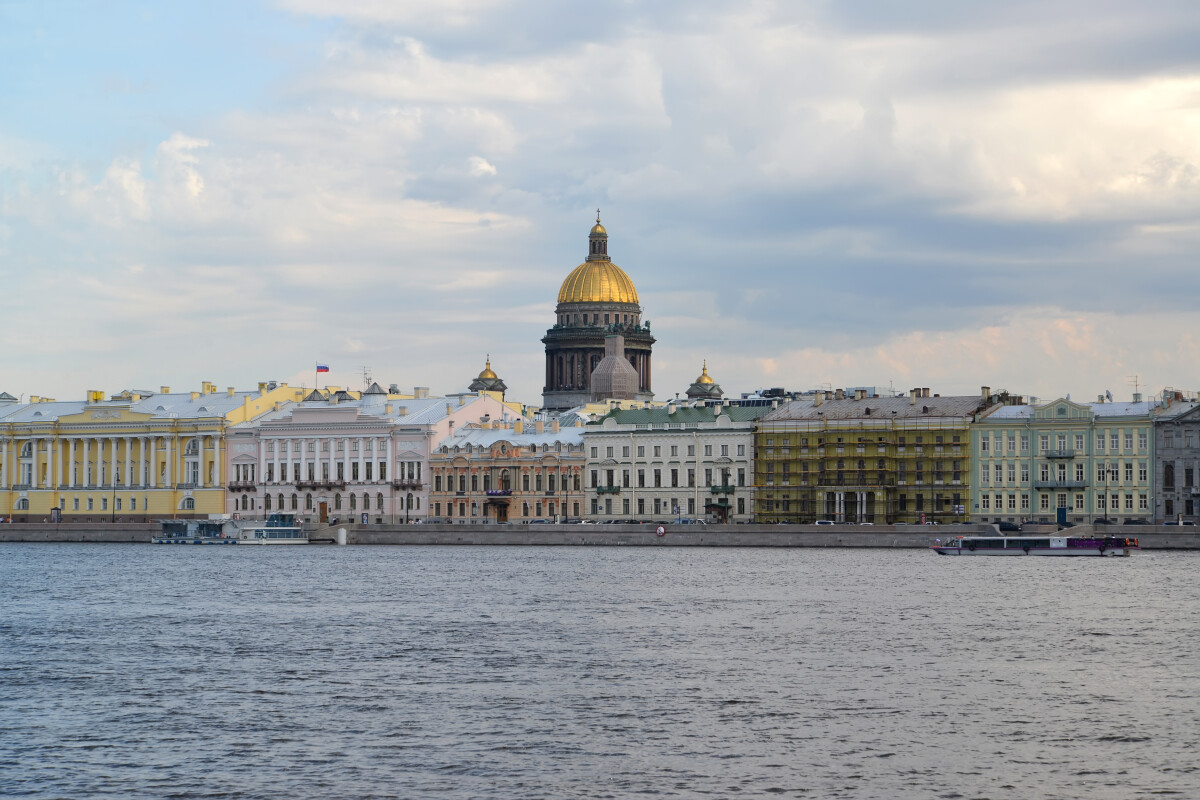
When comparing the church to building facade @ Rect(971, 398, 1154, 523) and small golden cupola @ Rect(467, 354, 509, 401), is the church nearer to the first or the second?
small golden cupola @ Rect(467, 354, 509, 401)

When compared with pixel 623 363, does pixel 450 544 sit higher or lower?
lower

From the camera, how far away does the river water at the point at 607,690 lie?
66.3 feet

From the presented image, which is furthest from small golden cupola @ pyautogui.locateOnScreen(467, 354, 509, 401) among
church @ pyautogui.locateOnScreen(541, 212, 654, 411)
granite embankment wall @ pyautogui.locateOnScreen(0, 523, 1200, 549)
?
granite embankment wall @ pyautogui.locateOnScreen(0, 523, 1200, 549)

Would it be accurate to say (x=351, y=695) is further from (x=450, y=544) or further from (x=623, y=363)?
(x=623, y=363)

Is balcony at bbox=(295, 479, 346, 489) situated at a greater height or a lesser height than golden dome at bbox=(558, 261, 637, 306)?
lesser

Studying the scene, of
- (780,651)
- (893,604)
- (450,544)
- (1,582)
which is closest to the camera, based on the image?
(780,651)

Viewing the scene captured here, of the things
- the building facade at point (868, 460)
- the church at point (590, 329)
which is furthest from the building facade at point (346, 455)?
the church at point (590, 329)

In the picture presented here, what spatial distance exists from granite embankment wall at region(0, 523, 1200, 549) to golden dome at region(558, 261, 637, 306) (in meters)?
39.5

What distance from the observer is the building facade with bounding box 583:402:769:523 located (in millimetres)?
79062

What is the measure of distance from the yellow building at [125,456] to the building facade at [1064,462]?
37.1 metres

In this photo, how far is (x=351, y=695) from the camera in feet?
84.9

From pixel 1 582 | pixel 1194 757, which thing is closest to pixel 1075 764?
pixel 1194 757

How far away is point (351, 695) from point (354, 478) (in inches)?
2476

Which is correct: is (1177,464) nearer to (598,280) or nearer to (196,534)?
(196,534)
